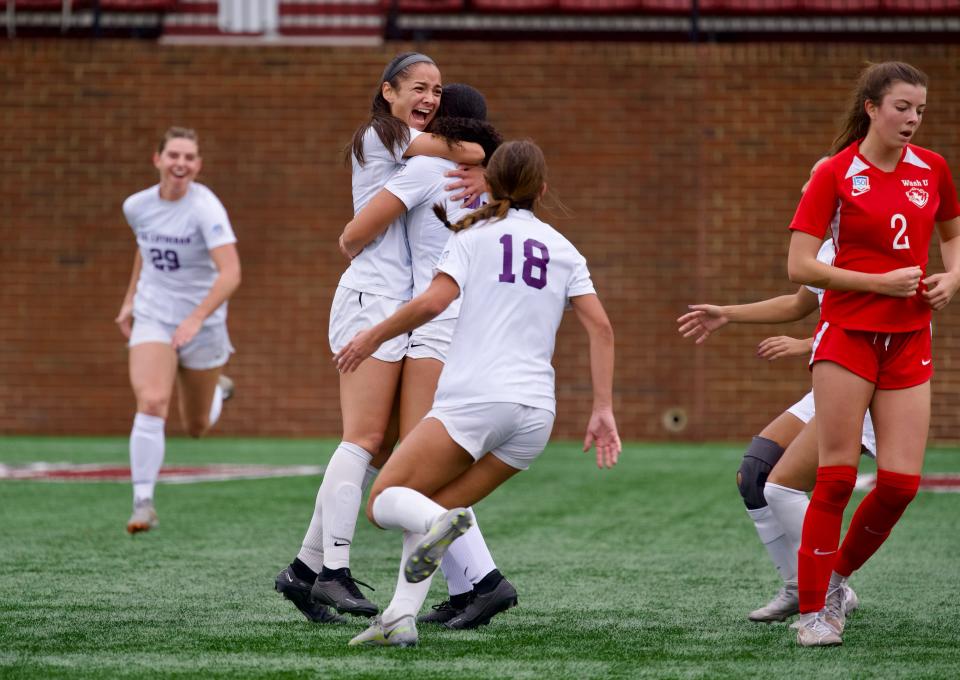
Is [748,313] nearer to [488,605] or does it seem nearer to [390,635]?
[488,605]

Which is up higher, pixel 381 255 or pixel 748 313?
pixel 381 255

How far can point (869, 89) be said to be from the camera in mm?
4301

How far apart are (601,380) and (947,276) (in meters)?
1.13

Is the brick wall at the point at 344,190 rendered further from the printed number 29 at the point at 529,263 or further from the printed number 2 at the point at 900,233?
the printed number 29 at the point at 529,263

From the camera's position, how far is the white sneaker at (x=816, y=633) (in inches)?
165

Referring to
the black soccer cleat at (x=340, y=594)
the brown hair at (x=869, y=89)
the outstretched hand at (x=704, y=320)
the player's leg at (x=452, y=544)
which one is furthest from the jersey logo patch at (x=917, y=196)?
the black soccer cleat at (x=340, y=594)

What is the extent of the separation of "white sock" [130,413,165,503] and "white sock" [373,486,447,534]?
3763 millimetres

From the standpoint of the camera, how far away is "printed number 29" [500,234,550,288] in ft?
13.4

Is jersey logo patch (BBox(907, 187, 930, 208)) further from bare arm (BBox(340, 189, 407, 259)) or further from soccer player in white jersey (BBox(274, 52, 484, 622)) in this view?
bare arm (BBox(340, 189, 407, 259))

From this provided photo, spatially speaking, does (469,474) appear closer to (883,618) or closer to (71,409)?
(883,618)

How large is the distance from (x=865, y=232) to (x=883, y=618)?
144 centimetres

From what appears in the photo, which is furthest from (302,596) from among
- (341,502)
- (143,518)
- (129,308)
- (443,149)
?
(129,308)

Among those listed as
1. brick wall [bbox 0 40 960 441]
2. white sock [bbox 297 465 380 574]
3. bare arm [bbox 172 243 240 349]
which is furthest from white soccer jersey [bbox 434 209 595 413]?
brick wall [bbox 0 40 960 441]

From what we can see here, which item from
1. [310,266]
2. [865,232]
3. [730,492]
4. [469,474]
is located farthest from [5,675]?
[310,266]
